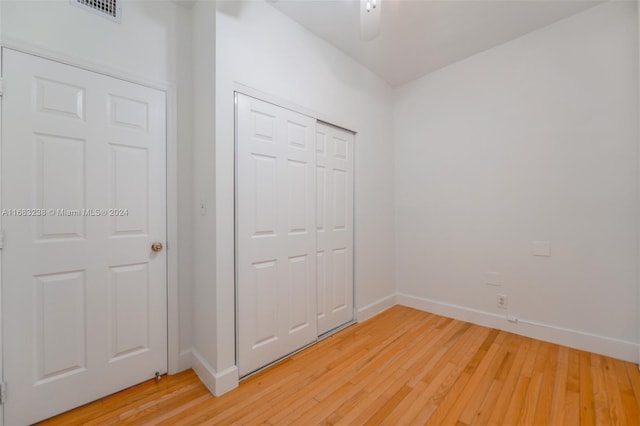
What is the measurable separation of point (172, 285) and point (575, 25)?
158 inches

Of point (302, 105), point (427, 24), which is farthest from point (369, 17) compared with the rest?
point (427, 24)

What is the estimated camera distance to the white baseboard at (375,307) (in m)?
2.89

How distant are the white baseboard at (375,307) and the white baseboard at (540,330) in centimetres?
25

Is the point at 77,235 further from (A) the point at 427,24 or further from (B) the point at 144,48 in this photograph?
(A) the point at 427,24

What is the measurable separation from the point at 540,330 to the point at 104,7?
429 cm

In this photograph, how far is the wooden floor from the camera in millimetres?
1525

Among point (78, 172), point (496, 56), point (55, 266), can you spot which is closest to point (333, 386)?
point (55, 266)

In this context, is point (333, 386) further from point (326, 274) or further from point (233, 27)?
point (233, 27)

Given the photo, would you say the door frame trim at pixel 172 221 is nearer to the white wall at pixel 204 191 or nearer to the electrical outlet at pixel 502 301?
the white wall at pixel 204 191

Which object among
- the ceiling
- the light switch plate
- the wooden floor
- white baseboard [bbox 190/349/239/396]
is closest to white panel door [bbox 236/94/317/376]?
white baseboard [bbox 190/349/239/396]

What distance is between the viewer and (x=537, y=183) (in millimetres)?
2463

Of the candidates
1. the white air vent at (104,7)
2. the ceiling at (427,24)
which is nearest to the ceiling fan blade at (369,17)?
the ceiling at (427,24)

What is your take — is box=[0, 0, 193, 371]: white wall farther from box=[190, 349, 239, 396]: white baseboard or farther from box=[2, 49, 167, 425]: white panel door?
box=[190, 349, 239, 396]: white baseboard

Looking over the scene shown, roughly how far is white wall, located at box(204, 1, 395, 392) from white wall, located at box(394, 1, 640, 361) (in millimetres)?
428
